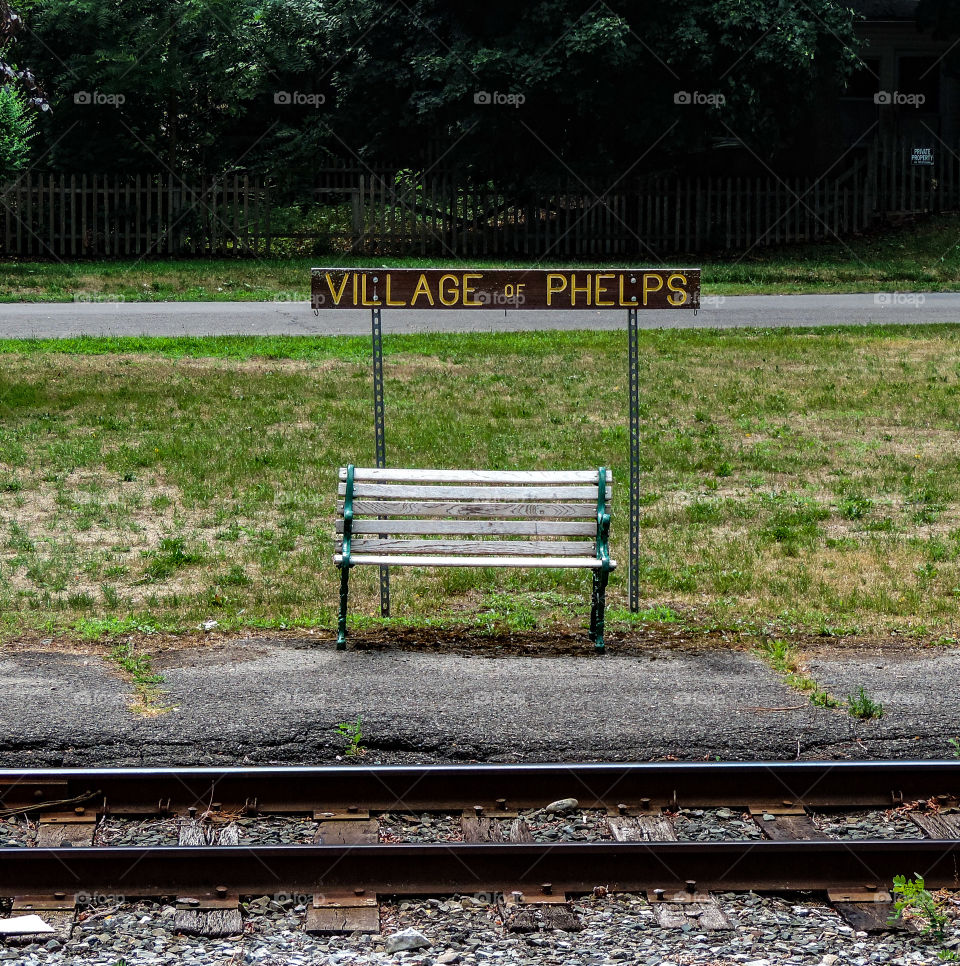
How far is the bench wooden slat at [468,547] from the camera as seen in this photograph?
28.6 feet

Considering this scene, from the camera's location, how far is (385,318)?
20141 millimetres

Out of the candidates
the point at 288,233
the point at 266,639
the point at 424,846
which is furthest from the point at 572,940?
the point at 288,233

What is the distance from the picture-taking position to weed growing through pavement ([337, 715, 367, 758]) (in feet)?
22.6

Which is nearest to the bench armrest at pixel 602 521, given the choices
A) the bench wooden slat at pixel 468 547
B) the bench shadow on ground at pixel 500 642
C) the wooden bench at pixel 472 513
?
the wooden bench at pixel 472 513

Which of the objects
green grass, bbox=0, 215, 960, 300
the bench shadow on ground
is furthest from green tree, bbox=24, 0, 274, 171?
the bench shadow on ground

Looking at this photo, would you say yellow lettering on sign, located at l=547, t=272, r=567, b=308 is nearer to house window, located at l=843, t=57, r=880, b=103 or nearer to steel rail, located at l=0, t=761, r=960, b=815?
steel rail, located at l=0, t=761, r=960, b=815

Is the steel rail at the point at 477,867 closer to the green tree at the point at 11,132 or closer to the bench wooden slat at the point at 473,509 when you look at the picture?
the bench wooden slat at the point at 473,509

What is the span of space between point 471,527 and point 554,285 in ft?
5.27

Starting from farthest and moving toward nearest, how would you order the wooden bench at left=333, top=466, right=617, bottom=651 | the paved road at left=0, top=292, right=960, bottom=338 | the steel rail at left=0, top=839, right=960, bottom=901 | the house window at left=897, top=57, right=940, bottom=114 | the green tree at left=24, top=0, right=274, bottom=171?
1. the house window at left=897, top=57, right=940, bottom=114
2. the green tree at left=24, top=0, right=274, bottom=171
3. the paved road at left=0, top=292, right=960, bottom=338
4. the wooden bench at left=333, top=466, right=617, bottom=651
5. the steel rail at left=0, top=839, right=960, bottom=901

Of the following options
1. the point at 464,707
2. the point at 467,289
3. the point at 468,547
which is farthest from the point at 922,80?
the point at 464,707

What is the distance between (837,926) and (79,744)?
12.0 ft

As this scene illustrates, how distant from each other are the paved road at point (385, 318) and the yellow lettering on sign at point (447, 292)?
33.7 feet

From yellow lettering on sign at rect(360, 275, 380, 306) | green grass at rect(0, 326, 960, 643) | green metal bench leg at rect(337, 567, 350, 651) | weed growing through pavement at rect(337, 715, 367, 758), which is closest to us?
weed growing through pavement at rect(337, 715, 367, 758)

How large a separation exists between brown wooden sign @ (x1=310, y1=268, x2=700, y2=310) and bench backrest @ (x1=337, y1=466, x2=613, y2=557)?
3.46 feet
